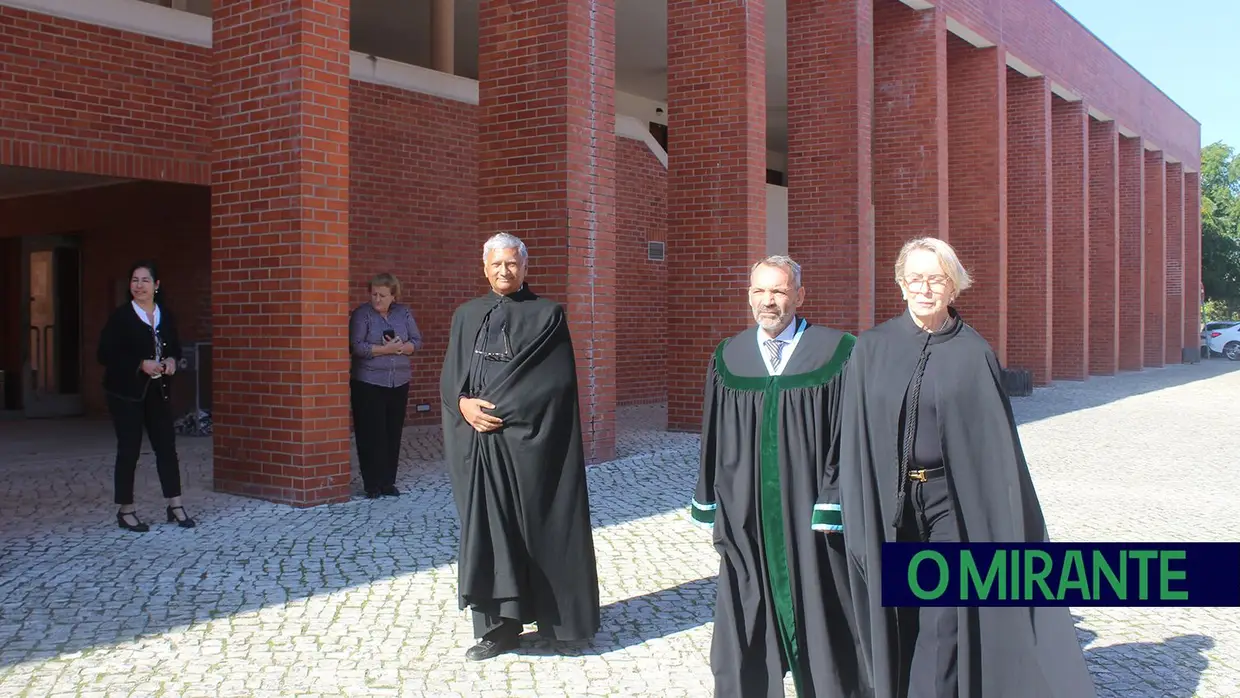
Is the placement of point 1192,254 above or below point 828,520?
above

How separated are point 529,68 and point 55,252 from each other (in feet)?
27.4

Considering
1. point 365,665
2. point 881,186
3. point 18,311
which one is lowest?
point 365,665

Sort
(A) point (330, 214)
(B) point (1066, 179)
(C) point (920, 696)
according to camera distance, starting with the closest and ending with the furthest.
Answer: (C) point (920, 696)
(A) point (330, 214)
(B) point (1066, 179)

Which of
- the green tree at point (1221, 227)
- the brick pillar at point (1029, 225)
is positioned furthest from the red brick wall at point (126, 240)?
the green tree at point (1221, 227)

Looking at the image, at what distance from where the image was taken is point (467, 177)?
13.8 m

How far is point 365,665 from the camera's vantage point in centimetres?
447

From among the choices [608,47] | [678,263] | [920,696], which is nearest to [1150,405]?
[678,263]

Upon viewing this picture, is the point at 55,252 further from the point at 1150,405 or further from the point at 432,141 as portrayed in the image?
the point at 1150,405

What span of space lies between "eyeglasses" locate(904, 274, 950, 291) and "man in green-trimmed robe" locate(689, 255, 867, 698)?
60 cm

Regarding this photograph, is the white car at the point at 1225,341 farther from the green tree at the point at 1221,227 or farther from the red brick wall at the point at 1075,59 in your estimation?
the green tree at the point at 1221,227

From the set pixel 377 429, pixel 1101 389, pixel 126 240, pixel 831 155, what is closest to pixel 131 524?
pixel 377 429

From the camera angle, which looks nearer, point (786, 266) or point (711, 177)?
point (786, 266)

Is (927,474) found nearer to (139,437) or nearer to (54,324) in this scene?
(139,437)

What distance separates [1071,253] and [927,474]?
23.7 m
